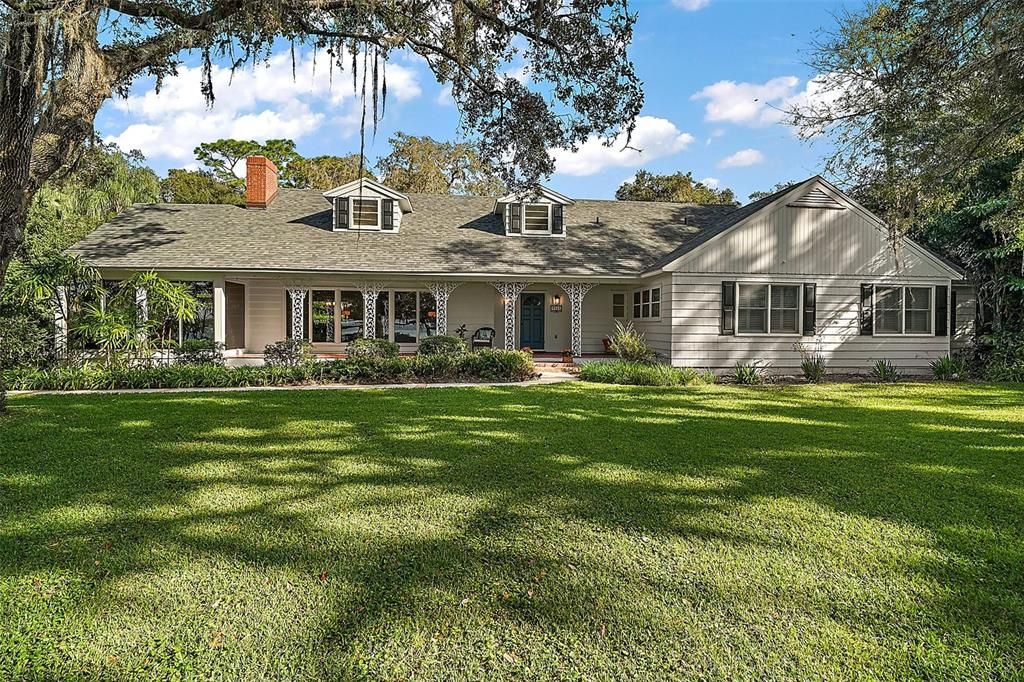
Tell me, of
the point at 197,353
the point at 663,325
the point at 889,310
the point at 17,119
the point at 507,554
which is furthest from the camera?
the point at 663,325

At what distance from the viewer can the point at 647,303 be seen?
16750 mm

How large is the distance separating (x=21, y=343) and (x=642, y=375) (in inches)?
522

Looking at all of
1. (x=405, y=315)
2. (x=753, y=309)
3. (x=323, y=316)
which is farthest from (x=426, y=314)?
(x=753, y=309)

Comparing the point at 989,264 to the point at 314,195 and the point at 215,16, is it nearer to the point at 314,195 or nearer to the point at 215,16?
the point at 215,16

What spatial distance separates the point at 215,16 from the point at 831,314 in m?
14.8

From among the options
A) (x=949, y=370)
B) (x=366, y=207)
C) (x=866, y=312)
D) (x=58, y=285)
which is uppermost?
(x=366, y=207)

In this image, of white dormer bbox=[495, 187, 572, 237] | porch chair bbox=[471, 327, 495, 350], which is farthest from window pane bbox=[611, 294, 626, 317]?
porch chair bbox=[471, 327, 495, 350]

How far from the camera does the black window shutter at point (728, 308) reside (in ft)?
47.6

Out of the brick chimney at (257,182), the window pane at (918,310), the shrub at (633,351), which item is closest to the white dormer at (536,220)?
the shrub at (633,351)

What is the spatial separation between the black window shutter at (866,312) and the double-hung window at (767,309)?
176 cm

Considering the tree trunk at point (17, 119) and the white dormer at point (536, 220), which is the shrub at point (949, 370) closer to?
the white dormer at point (536, 220)

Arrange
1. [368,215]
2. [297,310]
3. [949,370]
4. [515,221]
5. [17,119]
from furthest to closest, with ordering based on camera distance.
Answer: [515,221] → [368,215] → [297,310] → [949,370] → [17,119]

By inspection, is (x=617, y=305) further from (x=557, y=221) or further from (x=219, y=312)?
(x=219, y=312)

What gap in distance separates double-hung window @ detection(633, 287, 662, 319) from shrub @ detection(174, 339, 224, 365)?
37.5 feet
